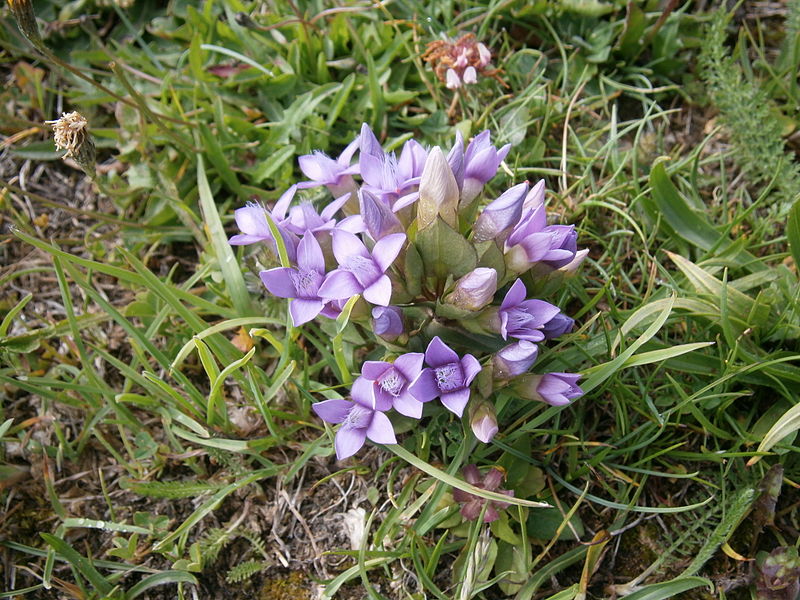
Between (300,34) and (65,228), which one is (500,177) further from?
(65,228)

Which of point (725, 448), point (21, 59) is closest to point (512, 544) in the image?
point (725, 448)

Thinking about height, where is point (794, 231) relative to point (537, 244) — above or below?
below

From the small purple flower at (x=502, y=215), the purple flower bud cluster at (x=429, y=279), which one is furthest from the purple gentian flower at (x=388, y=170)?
the small purple flower at (x=502, y=215)

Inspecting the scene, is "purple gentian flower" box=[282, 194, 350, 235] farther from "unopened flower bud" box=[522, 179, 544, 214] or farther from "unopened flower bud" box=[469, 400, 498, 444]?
"unopened flower bud" box=[469, 400, 498, 444]

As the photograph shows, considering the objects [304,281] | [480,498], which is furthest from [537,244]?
[480,498]

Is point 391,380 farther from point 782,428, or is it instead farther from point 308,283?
point 782,428

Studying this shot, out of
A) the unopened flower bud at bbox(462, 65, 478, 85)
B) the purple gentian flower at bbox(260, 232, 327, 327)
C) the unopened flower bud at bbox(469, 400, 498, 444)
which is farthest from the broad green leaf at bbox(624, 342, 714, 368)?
the unopened flower bud at bbox(462, 65, 478, 85)

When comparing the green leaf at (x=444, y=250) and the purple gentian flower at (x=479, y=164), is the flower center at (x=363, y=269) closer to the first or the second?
the green leaf at (x=444, y=250)
